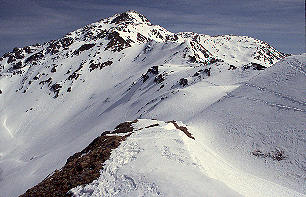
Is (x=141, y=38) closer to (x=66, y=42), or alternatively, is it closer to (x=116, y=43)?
(x=116, y=43)

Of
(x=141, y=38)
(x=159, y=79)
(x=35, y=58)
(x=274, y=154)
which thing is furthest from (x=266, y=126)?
(x=35, y=58)

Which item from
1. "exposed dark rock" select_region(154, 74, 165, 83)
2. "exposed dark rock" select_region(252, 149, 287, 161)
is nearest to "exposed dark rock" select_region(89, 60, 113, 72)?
"exposed dark rock" select_region(154, 74, 165, 83)

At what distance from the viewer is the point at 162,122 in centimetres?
2661

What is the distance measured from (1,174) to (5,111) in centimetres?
5870

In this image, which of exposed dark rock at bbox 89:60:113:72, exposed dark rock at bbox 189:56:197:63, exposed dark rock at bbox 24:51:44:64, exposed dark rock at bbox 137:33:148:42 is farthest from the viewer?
exposed dark rock at bbox 24:51:44:64

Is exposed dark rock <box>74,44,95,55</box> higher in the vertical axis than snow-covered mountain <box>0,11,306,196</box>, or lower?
higher

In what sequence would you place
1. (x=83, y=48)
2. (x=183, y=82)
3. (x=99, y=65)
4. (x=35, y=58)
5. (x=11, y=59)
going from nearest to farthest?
1. (x=183, y=82)
2. (x=99, y=65)
3. (x=83, y=48)
4. (x=35, y=58)
5. (x=11, y=59)

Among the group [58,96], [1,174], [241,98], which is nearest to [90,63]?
[58,96]

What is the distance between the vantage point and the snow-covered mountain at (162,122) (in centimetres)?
1281

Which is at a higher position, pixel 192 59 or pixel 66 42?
pixel 66 42

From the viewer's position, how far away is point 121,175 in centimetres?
1216

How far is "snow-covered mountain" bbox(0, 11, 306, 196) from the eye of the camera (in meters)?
12.8

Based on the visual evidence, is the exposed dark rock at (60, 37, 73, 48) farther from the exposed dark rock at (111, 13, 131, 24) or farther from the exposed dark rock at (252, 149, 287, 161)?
the exposed dark rock at (252, 149, 287, 161)

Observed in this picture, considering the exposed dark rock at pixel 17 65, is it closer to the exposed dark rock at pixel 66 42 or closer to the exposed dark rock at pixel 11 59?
the exposed dark rock at pixel 11 59
